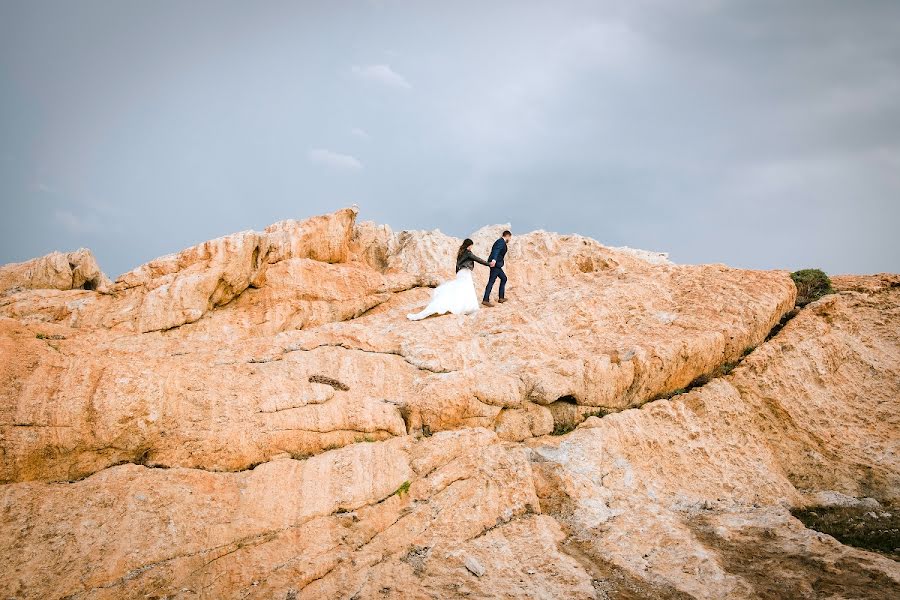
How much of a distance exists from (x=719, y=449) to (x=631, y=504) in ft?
12.3

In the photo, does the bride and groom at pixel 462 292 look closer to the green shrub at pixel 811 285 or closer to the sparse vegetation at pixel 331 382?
the sparse vegetation at pixel 331 382

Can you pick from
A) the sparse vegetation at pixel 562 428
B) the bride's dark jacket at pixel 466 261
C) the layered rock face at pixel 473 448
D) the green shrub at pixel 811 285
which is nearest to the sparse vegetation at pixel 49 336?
the layered rock face at pixel 473 448

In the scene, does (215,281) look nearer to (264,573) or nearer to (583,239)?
(264,573)

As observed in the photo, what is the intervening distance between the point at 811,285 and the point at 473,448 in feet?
45.8

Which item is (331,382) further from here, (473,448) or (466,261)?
(466,261)

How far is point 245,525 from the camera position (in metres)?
→ 8.30

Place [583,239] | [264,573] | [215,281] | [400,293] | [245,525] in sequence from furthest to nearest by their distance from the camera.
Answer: [583,239] < [400,293] < [215,281] < [245,525] < [264,573]

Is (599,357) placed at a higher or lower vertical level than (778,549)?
higher

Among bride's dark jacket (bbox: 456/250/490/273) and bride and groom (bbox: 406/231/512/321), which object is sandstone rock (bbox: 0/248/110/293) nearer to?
bride and groom (bbox: 406/231/512/321)

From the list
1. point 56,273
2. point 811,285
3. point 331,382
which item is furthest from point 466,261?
point 56,273

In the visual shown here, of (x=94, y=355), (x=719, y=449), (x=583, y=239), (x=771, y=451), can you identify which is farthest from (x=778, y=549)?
(x=583, y=239)

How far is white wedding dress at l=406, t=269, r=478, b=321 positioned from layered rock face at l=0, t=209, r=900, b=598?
52 centimetres

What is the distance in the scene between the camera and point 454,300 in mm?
17172

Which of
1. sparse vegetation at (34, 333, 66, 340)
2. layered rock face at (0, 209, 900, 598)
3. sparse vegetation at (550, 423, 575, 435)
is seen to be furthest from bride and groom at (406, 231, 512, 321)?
sparse vegetation at (34, 333, 66, 340)
